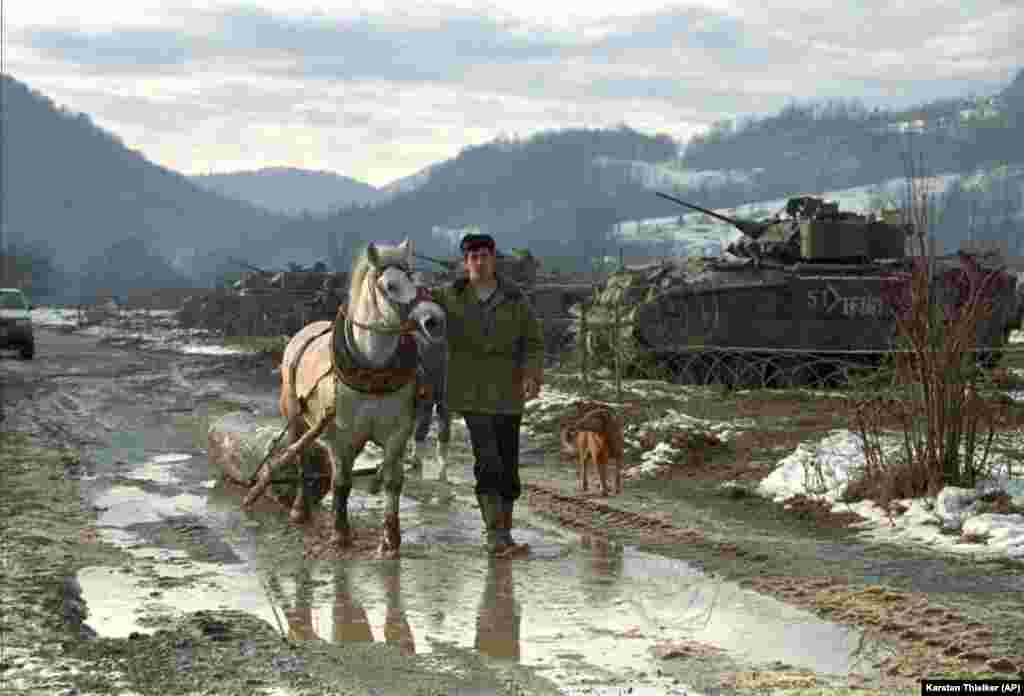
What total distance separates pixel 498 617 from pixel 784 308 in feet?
A: 54.0

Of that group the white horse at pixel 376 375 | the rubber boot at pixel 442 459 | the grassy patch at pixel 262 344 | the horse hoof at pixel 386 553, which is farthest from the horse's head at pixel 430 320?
the grassy patch at pixel 262 344

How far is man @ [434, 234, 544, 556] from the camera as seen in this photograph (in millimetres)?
9766

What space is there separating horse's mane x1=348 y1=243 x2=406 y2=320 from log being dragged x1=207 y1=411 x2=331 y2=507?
155 cm

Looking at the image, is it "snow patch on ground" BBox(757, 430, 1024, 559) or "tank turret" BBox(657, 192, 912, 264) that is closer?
"snow patch on ground" BBox(757, 430, 1024, 559)

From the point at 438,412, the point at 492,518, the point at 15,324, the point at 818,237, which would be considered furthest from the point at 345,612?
the point at 15,324

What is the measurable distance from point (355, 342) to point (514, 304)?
1108 millimetres

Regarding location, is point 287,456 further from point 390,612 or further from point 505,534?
point 390,612

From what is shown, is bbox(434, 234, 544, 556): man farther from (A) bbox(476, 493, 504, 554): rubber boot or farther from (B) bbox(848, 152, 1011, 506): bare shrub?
(B) bbox(848, 152, 1011, 506): bare shrub

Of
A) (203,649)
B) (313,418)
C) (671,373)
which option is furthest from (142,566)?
(671,373)

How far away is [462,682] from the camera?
6.45 metres

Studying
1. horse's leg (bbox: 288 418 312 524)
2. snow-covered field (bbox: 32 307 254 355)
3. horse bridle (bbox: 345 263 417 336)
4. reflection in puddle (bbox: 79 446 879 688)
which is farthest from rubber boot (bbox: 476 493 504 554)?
snow-covered field (bbox: 32 307 254 355)

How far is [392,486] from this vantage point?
32.1ft

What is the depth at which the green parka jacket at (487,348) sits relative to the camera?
977 cm

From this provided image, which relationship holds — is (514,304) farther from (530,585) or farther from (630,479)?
(630,479)
